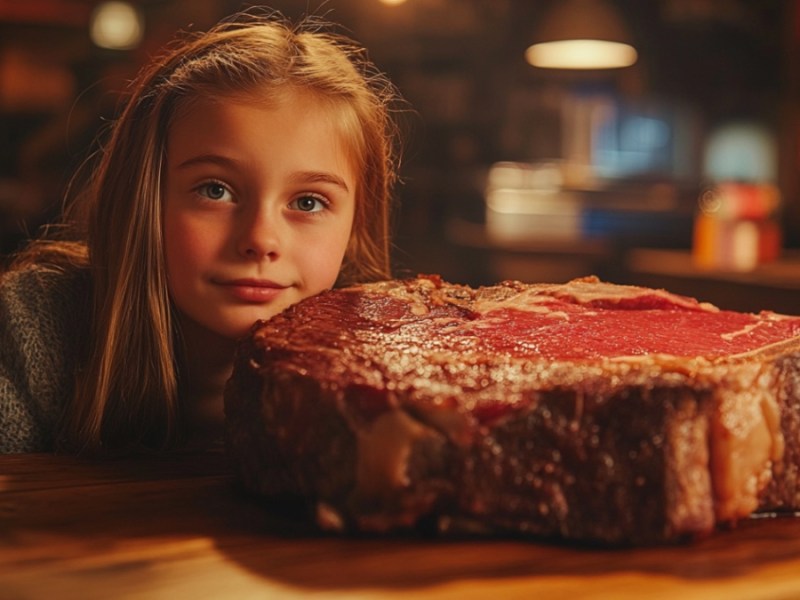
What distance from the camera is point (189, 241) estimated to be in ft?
4.57

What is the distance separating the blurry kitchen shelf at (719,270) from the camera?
4199 mm

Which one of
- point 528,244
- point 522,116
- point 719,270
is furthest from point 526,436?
point 522,116

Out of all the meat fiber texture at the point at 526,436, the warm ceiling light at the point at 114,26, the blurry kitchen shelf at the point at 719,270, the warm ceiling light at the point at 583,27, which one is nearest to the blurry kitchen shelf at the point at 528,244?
the blurry kitchen shelf at the point at 719,270

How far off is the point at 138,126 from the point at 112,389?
0.42 m

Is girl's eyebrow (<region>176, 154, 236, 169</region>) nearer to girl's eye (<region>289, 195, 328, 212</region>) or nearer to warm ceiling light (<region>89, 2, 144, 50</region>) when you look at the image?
girl's eye (<region>289, 195, 328, 212</region>)

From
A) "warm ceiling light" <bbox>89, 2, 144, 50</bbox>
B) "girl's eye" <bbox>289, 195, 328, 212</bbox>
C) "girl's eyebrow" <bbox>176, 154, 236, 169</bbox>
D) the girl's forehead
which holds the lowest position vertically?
"girl's eye" <bbox>289, 195, 328, 212</bbox>

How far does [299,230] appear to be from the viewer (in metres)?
1.44

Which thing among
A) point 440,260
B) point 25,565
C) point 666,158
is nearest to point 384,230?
point 25,565

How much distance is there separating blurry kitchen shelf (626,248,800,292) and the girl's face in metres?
3.05

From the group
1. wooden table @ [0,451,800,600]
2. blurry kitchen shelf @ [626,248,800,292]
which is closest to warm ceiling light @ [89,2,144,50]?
blurry kitchen shelf @ [626,248,800,292]

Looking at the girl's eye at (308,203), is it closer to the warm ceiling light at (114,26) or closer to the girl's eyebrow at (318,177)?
the girl's eyebrow at (318,177)

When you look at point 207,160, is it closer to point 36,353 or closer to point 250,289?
point 250,289

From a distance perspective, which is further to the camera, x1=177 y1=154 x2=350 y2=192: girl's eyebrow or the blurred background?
the blurred background

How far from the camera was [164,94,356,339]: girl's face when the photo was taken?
1379mm
